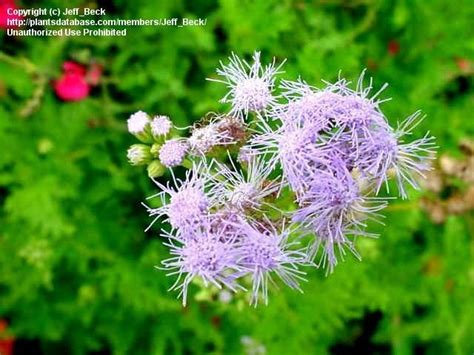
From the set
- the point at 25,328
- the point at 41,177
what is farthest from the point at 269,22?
the point at 25,328

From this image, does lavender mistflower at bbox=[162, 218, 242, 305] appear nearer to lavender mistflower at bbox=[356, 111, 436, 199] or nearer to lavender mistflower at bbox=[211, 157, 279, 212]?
lavender mistflower at bbox=[211, 157, 279, 212]

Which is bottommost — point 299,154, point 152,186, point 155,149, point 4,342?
point 4,342

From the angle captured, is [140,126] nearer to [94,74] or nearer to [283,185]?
[283,185]

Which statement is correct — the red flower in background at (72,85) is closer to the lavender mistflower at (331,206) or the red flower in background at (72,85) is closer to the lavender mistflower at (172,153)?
the lavender mistflower at (172,153)

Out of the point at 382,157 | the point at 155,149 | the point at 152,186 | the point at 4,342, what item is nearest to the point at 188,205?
the point at 155,149

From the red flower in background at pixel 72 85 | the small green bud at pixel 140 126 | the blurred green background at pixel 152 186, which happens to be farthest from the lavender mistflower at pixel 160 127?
the red flower in background at pixel 72 85
